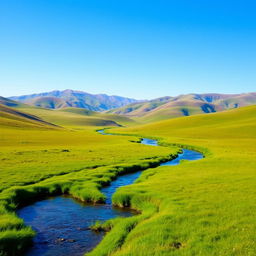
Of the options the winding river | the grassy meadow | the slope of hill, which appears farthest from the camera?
the slope of hill

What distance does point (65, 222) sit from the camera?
18.5 metres

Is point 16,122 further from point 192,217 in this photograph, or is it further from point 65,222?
point 192,217

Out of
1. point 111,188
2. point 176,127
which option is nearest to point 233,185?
point 111,188

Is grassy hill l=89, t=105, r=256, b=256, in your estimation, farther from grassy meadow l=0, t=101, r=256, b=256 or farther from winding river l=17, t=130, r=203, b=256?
winding river l=17, t=130, r=203, b=256

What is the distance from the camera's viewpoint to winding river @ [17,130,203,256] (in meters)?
14.7

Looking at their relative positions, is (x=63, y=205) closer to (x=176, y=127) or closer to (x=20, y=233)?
(x=20, y=233)

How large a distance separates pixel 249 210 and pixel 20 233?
14924mm

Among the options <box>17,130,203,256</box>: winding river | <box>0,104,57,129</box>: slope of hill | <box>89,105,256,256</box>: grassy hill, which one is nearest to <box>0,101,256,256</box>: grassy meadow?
<box>89,105,256,256</box>: grassy hill

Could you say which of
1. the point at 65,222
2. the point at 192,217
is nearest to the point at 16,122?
the point at 65,222

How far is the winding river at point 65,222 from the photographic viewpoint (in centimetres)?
1474

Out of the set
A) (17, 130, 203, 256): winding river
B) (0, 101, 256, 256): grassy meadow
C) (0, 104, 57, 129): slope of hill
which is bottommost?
(17, 130, 203, 256): winding river

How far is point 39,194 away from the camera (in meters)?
25.3

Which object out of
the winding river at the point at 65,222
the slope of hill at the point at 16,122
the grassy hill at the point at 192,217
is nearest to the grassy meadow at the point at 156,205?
Answer: the grassy hill at the point at 192,217

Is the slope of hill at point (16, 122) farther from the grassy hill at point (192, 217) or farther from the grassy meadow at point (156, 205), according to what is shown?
the grassy hill at point (192, 217)
